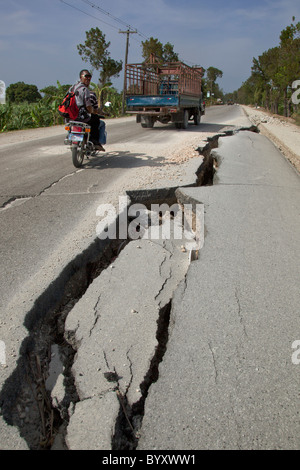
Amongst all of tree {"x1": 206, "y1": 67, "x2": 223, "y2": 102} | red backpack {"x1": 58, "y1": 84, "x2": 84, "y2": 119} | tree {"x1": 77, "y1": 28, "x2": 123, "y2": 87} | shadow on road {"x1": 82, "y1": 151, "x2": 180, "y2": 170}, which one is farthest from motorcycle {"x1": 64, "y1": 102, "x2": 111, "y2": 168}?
tree {"x1": 206, "y1": 67, "x2": 223, "y2": 102}

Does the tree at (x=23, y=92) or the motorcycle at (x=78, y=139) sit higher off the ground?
the tree at (x=23, y=92)

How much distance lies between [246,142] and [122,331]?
32.4 feet

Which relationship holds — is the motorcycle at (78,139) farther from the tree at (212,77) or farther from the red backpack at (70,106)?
the tree at (212,77)

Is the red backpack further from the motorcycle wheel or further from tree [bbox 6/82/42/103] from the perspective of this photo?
tree [bbox 6/82/42/103]

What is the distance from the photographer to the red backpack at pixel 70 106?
6.55m

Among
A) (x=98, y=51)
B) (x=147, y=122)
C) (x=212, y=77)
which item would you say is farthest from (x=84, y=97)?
(x=212, y=77)

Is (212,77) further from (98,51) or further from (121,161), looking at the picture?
(121,161)

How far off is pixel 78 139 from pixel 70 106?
570mm

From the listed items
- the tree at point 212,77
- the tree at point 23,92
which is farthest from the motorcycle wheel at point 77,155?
the tree at point 212,77

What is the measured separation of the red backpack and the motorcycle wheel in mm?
517

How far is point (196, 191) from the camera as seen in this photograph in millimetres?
5461

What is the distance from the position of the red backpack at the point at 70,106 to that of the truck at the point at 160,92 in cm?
818

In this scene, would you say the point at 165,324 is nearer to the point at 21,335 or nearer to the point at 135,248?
the point at 21,335

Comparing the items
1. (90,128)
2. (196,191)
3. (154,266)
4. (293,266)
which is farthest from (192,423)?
(90,128)
